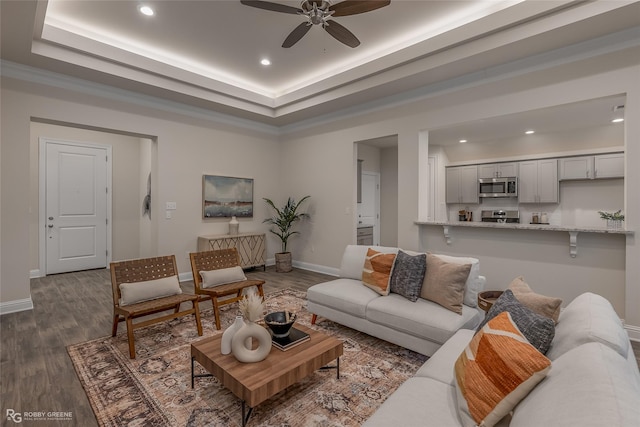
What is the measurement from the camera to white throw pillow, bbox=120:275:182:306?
2.88 m

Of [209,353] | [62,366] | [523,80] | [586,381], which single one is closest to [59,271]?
[62,366]

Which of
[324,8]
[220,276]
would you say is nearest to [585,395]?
[324,8]

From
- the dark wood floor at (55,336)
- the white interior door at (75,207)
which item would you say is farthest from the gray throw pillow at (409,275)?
the white interior door at (75,207)

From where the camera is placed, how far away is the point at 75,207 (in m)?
5.80

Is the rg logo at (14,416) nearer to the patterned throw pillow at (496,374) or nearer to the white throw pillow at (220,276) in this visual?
the white throw pillow at (220,276)

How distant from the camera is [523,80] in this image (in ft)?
11.7

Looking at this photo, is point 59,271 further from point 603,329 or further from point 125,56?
point 603,329

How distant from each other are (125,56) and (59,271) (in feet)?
14.0

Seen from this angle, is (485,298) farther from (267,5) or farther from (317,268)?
(317,268)

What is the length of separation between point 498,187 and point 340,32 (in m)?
5.37

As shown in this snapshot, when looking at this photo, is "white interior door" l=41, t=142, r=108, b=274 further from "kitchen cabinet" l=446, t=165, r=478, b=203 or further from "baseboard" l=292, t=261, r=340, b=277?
"kitchen cabinet" l=446, t=165, r=478, b=203

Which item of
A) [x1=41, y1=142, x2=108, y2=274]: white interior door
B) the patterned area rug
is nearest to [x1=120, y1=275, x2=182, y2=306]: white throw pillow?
the patterned area rug

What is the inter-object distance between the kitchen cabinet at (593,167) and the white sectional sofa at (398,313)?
4.67 m

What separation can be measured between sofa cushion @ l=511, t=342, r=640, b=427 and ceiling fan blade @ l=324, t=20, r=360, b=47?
9.69 ft
